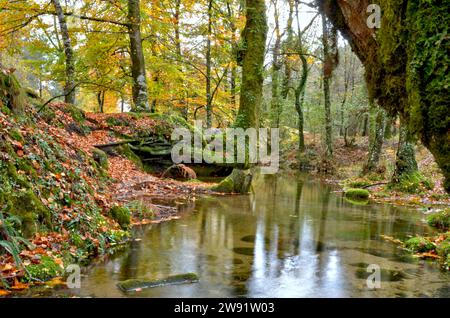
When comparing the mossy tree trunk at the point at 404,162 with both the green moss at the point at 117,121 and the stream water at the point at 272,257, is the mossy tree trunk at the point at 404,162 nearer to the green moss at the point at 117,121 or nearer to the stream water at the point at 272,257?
the stream water at the point at 272,257

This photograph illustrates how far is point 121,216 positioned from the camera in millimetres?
6816

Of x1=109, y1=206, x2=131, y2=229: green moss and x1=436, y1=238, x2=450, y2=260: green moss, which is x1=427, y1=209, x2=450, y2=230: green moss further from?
x1=109, y1=206, x2=131, y2=229: green moss

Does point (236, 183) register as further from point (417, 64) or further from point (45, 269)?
point (417, 64)

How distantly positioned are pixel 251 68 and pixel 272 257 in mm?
Answer: 8888

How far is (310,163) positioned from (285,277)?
23.3 m

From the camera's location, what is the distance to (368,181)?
1616cm

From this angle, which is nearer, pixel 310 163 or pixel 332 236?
pixel 332 236

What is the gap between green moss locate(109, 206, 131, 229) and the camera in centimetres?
671

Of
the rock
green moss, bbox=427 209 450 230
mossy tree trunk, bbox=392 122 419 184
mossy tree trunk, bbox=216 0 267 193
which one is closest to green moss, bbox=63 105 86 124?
the rock

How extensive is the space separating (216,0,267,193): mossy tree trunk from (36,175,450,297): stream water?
361 cm

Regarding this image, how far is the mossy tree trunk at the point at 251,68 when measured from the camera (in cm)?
1302

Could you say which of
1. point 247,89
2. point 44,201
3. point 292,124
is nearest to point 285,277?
point 44,201

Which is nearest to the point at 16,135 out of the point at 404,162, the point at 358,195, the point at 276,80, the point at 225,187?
the point at 225,187
